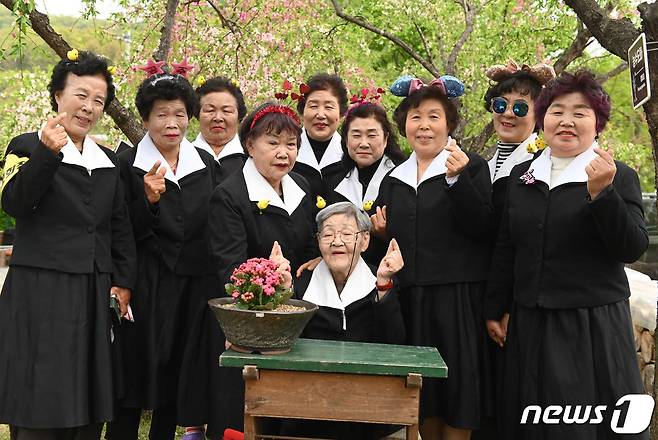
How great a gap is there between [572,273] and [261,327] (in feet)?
4.62

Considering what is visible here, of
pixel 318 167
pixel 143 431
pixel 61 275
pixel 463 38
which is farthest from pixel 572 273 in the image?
pixel 463 38

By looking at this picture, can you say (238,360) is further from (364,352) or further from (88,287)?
(88,287)

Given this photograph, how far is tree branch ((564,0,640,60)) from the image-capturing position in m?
3.85

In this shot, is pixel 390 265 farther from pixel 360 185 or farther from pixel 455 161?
pixel 360 185

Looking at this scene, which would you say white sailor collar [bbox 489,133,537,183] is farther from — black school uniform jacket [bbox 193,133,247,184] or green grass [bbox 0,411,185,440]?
green grass [bbox 0,411,185,440]

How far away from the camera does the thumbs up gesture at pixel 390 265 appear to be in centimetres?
346

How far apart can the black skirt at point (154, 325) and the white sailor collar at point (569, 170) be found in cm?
185

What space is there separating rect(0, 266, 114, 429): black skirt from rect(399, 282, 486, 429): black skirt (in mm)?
1608

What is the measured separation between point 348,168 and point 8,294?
6.78 ft

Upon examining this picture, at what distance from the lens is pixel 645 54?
10.8ft

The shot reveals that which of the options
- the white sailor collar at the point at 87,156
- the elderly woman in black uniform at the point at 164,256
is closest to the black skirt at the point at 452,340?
the elderly woman in black uniform at the point at 164,256

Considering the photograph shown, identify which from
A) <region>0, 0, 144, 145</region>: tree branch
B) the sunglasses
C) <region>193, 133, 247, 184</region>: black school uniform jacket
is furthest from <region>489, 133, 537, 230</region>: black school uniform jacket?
<region>0, 0, 144, 145</region>: tree branch

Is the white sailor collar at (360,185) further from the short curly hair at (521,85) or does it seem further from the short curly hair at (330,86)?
the short curly hair at (521,85)

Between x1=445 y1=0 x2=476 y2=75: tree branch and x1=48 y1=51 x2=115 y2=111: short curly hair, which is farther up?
x1=445 y1=0 x2=476 y2=75: tree branch
